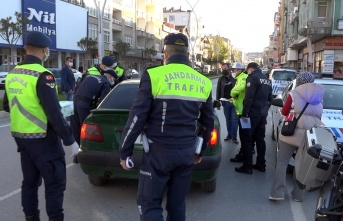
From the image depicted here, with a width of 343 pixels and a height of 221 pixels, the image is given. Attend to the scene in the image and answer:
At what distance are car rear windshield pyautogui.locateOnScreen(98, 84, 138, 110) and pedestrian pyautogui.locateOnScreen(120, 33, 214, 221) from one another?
2.48m

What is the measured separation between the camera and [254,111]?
6.25 meters

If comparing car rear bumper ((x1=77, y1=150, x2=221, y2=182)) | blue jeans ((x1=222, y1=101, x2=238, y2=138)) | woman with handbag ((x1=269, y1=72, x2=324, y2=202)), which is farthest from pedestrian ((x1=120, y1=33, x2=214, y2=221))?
blue jeans ((x1=222, y1=101, x2=238, y2=138))

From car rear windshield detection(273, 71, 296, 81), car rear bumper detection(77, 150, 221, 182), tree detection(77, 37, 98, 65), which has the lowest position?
car rear bumper detection(77, 150, 221, 182)

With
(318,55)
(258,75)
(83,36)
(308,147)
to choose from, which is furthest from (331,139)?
(83,36)

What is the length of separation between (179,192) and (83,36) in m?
42.8

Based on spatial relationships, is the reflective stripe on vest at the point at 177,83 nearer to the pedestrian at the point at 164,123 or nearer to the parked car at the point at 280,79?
Result: the pedestrian at the point at 164,123

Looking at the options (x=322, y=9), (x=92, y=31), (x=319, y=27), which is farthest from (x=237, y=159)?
(x=92, y=31)

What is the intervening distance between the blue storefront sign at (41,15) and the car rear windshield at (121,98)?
3039 cm

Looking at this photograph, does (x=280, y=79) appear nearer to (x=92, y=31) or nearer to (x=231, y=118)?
(x=231, y=118)

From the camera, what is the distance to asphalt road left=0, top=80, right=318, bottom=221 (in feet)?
14.8

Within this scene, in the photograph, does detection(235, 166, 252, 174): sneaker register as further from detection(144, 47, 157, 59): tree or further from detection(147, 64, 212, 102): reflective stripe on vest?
detection(144, 47, 157, 59): tree

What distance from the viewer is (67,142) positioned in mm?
3555

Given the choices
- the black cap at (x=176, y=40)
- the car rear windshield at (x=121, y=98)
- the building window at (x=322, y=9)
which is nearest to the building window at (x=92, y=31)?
the building window at (x=322, y=9)

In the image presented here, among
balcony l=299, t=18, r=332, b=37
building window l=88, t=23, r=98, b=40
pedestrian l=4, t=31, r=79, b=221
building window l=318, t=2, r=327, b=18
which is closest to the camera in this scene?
pedestrian l=4, t=31, r=79, b=221
